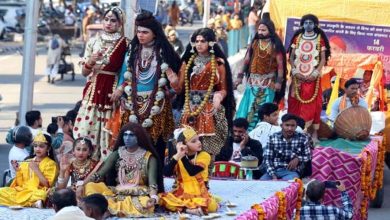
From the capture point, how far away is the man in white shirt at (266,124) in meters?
13.6

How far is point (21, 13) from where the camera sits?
47.0 metres

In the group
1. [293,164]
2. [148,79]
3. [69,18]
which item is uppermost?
[69,18]

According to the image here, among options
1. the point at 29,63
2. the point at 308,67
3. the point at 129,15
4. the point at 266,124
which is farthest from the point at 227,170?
the point at 29,63

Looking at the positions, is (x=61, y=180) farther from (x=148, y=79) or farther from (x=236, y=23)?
(x=236, y=23)

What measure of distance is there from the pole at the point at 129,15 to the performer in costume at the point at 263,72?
1.41 meters

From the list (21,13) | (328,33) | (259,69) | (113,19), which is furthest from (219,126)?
(21,13)

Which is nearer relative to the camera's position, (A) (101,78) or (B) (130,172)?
(B) (130,172)

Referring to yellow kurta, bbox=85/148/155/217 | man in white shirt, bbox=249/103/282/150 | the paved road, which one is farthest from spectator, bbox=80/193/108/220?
the paved road

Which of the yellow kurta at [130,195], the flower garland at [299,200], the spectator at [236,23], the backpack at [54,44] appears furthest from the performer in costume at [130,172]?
the spectator at [236,23]

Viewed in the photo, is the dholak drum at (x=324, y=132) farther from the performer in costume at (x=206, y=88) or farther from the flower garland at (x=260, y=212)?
the flower garland at (x=260, y=212)

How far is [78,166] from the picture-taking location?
10.6m

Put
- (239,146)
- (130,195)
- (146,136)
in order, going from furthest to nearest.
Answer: (239,146), (146,136), (130,195)

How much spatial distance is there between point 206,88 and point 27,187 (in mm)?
1926

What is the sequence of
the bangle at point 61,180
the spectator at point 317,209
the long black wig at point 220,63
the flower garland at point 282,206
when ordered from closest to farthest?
the flower garland at point 282,206
the bangle at point 61,180
the spectator at point 317,209
the long black wig at point 220,63
